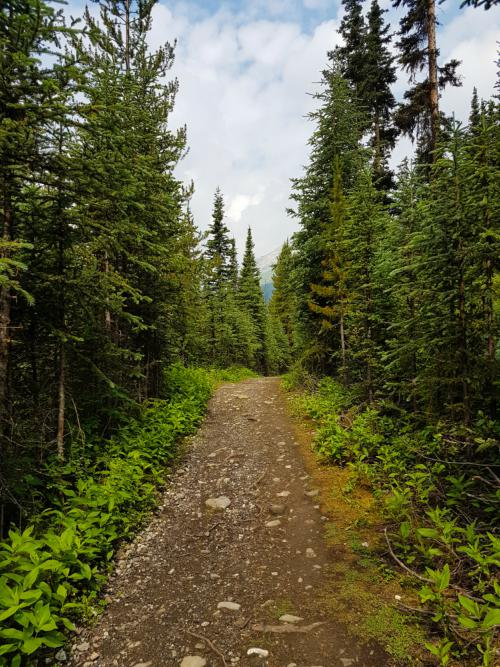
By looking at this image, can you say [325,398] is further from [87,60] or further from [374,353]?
[87,60]

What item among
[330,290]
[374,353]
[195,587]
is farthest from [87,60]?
[330,290]

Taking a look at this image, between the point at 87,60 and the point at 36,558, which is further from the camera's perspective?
the point at 87,60

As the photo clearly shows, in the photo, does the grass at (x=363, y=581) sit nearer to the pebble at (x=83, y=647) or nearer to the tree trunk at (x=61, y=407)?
the pebble at (x=83, y=647)

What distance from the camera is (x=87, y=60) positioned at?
541 cm

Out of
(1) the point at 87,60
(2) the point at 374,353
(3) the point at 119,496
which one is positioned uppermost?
(1) the point at 87,60

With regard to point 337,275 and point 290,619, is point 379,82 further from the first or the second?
point 290,619

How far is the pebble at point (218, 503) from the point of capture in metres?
7.25

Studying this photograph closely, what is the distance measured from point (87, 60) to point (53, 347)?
5.05 m

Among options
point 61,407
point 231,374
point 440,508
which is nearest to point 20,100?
point 61,407

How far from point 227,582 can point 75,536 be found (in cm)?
229

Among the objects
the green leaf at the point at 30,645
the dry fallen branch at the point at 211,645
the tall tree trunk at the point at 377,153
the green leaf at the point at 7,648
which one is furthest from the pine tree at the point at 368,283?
the tall tree trunk at the point at 377,153

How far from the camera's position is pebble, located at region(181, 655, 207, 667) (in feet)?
12.2

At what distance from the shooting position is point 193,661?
3770 millimetres

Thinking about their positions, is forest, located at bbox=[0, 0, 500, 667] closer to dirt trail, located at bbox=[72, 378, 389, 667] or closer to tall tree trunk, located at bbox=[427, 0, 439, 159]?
dirt trail, located at bbox=[72, 378, 389, 667]
